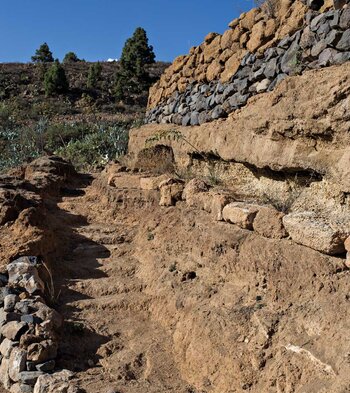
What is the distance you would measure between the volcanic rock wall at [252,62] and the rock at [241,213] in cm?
152

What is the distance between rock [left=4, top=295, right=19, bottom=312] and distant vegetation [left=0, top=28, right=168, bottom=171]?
895cm

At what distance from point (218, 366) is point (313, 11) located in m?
3.60

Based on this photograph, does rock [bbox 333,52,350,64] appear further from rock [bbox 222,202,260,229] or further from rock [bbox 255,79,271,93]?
rock [bbox 222,202,260,229]

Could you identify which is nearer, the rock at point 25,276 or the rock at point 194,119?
the rock at point 25,276

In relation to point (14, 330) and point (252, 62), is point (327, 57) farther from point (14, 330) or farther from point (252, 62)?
point (14, 330)

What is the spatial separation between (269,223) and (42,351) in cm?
199

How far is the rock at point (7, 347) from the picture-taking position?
11.9ft

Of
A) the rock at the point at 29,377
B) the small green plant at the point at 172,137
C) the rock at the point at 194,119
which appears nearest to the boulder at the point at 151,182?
the small green plant at the point at 172,137

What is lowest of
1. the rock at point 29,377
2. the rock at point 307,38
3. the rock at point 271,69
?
the rock at point 29,377

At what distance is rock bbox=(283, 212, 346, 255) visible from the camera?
297 centimetres

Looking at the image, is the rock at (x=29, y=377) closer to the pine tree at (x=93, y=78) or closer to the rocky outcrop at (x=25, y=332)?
the rocky outcrop at (x=25, y=332)

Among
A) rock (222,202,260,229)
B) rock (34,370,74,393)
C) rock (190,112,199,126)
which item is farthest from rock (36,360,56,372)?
rock (190,112,199,126)

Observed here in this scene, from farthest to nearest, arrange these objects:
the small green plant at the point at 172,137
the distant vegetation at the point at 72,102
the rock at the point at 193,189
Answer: the distant vegetation at the point at 72,102 → the small green plant at the point at 172,137 → the rock at the point at 193,189

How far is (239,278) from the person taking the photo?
374cm
